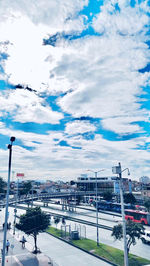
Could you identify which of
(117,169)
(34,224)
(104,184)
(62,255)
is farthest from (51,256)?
(104,184)

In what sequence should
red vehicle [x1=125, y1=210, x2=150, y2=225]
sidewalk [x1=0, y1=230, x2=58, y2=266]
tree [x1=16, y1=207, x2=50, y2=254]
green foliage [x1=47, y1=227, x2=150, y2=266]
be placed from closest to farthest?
sidewalk [x1=0, y1=230, x2=58, y2=266] < green foliage [x1=47, y1=227, x2=150, y2=266] < tree [x1=16, y1=207, x2=50, y2=254] < red vehicle [x1=125, y1=210, x2=150, y2=225]

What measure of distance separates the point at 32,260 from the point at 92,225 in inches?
1067

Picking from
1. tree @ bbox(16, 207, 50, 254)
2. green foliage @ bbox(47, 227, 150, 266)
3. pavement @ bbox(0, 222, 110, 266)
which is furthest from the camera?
tree @ bbox(16, 207, 50, 254)

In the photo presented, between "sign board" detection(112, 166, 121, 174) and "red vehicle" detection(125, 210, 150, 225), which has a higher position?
"sign board" detection(112, 166, 121, 174)

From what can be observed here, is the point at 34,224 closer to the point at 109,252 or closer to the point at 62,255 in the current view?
the point at 62,255

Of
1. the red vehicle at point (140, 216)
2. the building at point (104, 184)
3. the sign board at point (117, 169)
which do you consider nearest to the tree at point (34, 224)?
the sign board at point (117, 169)

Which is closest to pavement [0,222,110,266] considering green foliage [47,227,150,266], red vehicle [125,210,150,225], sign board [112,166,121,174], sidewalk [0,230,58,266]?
sidewalk [0,230,58,266]

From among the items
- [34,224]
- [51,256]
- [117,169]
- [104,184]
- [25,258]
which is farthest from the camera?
[104,184]

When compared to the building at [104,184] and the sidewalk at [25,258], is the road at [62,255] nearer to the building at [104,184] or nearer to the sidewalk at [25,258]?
the sidewalk at [25,258]

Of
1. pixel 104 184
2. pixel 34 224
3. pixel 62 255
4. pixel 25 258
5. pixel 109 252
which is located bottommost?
pixel 62 255

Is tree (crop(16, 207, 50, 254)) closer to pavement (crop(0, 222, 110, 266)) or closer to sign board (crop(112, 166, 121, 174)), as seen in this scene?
pavement (crop(0, 222, 110, 266))

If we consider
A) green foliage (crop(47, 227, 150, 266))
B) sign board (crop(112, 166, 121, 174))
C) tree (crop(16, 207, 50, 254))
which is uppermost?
sign board (crop(112, 166, 121, 174))

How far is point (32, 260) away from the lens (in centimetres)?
2414

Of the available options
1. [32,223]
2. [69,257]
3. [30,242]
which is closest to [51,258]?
[69,257]
